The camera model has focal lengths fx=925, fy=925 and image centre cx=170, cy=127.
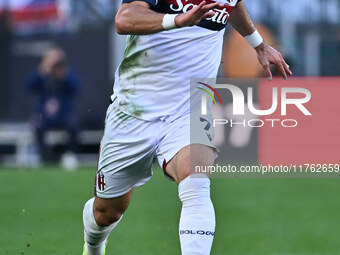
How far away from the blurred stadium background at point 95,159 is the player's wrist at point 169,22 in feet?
8.73

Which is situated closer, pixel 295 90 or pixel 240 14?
pixel 240 14

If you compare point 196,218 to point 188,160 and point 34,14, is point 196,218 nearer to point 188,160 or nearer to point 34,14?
point 188,160

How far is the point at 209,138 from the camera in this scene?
4.84 meters

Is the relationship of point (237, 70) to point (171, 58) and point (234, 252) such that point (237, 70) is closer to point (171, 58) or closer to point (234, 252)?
point (234, 252)

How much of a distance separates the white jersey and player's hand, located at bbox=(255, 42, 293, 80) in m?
0.56

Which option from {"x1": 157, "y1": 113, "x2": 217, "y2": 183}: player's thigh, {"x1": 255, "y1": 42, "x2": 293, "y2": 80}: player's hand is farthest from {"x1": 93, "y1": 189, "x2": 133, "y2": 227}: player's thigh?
{"x1": 255, "y1": 42, "x2": 293, "y2": 80}: player's hand

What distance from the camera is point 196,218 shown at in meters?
4.49

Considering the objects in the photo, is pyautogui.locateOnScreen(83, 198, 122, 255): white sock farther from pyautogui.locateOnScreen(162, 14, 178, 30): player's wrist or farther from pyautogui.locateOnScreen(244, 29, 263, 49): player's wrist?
pyautogui.locateOnScreen(162, 14, 178, 30): player's wrist

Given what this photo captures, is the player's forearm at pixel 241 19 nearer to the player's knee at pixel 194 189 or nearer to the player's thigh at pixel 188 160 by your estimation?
the player's thigh at pixel 188 160

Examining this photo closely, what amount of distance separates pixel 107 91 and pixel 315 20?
14.4 ft

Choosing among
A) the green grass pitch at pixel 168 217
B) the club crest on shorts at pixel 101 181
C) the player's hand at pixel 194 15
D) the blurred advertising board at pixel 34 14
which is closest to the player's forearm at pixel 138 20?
the player's hand at pixel 194 15

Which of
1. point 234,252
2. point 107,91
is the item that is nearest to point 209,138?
point 234,252

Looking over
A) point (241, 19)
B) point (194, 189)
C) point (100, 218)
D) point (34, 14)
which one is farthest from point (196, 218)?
point (34, 14)

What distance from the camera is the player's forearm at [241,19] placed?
545 cm
